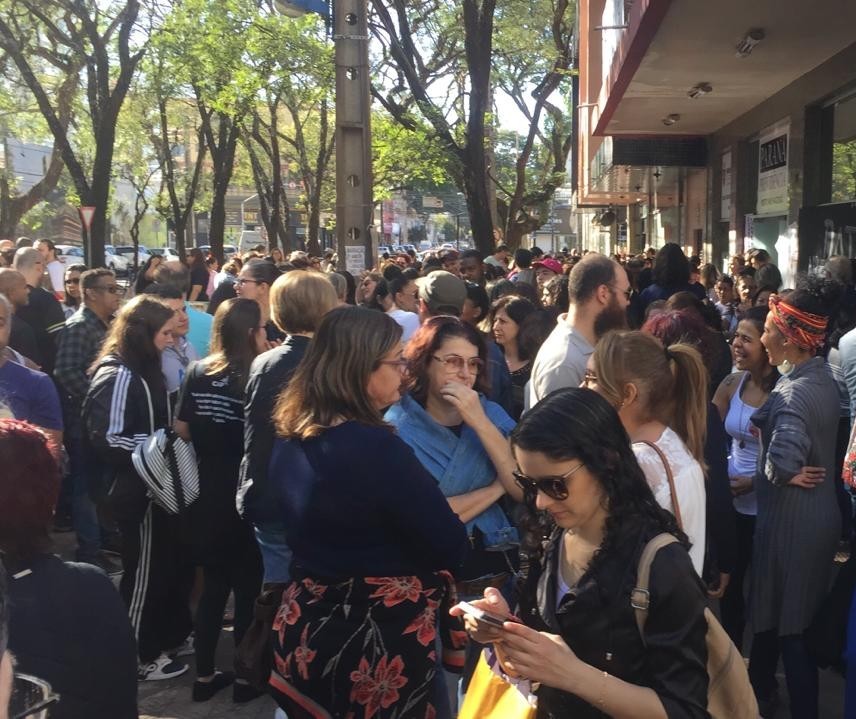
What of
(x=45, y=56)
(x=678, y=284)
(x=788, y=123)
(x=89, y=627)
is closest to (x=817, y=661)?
(x=89, y=627)

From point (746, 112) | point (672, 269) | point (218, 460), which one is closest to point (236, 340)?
point (218, 460)

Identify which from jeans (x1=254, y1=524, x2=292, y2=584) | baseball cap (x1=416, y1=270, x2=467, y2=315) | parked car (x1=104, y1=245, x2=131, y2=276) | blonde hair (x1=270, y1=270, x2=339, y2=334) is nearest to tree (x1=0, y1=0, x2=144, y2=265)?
baseball cap (x1=416, y1=270, x2=467, y2=315)

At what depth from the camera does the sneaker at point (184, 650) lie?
4.91m

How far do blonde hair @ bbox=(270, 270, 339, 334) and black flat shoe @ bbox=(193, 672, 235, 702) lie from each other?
1.83 metres

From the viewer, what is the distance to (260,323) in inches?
173

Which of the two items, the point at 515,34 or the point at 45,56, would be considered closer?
the point at 45,56

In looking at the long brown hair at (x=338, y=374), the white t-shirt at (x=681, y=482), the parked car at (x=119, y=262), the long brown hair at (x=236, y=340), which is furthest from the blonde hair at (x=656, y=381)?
the parked car at (x=119, y=262)

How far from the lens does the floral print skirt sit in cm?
273

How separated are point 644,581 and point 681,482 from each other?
79 centimetres

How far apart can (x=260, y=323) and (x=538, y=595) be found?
2483mm

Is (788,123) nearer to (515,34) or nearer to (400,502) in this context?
(400,502)

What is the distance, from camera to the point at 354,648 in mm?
2725

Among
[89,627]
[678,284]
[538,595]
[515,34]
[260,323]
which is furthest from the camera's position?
[515,34]

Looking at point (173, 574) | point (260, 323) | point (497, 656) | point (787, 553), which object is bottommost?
point (173, 574)
